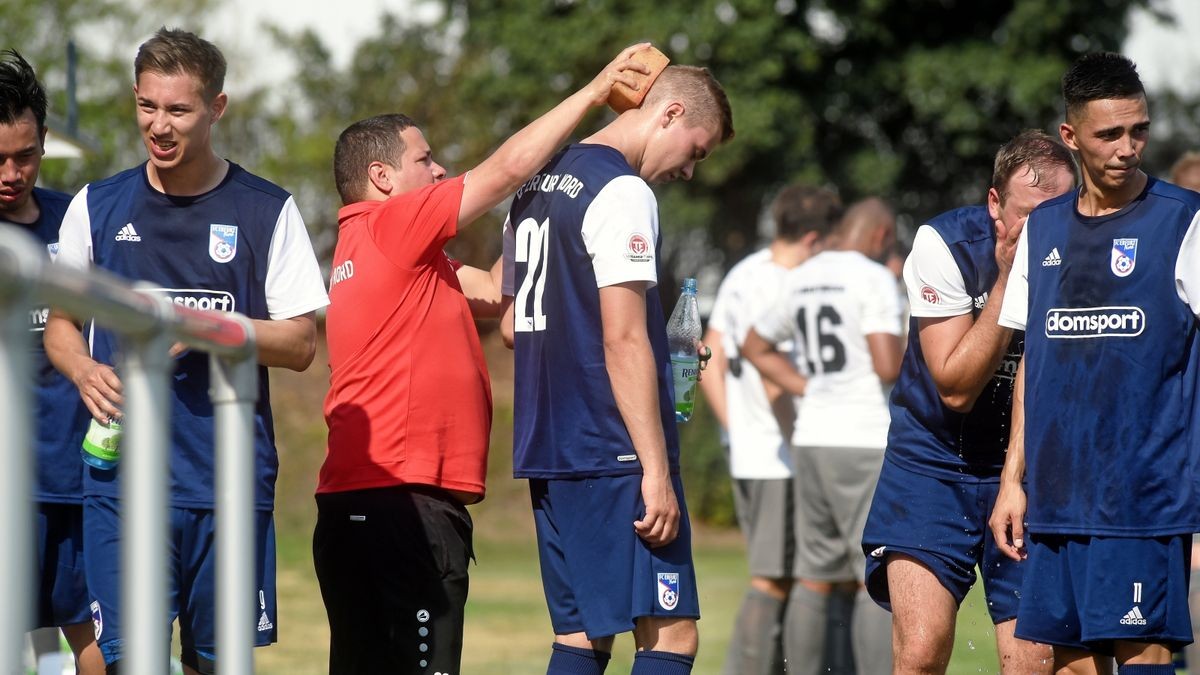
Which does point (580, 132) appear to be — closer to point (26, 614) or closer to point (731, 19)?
point (731, 19)

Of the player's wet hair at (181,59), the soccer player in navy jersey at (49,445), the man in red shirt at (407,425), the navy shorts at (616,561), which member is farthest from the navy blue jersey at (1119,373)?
the soccer player in navy jersey at (49,445)

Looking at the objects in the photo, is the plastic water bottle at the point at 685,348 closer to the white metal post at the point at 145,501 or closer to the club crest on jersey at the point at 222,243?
the club crest on jersey at the point at 222,243

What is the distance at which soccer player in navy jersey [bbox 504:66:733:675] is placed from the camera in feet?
14.0

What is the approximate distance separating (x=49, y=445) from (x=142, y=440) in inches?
99.7

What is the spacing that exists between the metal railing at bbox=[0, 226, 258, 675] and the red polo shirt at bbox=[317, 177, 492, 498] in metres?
1.56

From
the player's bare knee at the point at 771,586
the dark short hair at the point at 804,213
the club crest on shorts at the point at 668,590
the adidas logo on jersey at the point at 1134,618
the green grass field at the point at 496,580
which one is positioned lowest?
the green grass field at the point at 496,580

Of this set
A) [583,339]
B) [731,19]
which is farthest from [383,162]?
[731,19]

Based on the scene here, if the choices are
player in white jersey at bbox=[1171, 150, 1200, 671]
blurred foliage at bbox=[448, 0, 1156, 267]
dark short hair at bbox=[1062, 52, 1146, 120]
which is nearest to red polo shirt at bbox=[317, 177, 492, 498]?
dark short hair at bbox=[1062, 52, 1146, 120]

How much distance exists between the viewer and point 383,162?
4953 mm

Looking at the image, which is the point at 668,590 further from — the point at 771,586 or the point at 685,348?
the point at 771,586

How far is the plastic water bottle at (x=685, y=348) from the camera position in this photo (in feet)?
16.5

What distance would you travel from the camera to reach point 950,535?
191 inches

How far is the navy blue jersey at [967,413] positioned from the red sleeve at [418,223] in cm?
161

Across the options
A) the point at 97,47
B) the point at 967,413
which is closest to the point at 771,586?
the point at 967,413
